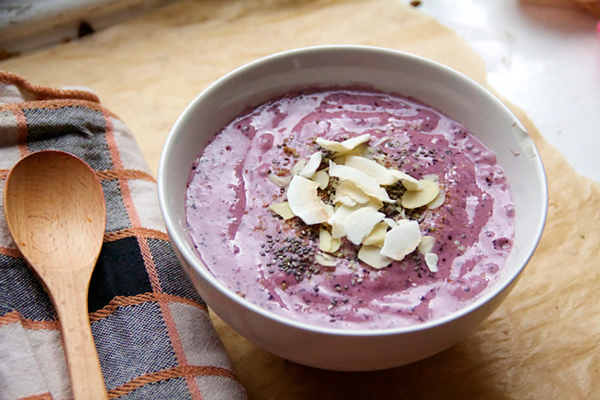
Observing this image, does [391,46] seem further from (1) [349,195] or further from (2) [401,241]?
(2) [401,241]

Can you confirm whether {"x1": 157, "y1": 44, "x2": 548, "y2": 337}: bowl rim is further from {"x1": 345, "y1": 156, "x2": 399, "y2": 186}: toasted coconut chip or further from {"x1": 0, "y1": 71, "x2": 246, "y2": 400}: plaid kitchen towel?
{"x1": 345, "y1": 156, "x2": 399, "y2": 186}: toasted coconut chip

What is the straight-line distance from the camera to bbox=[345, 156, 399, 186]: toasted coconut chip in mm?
1448

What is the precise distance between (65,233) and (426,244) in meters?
0.87

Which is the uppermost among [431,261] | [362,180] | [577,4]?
[362,180]

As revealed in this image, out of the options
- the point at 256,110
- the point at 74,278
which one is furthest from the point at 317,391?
the point at 256,110

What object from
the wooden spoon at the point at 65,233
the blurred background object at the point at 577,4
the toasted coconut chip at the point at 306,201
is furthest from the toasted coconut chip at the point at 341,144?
the blurred background object at the point at 577,4

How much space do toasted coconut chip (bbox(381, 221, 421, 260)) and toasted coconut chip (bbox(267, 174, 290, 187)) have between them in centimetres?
30

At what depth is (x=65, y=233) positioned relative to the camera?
4.87ft

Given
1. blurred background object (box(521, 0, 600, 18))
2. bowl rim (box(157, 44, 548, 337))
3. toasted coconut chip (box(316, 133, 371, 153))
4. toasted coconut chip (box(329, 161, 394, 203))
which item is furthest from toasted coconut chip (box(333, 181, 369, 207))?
blurred background object (box(521, 0, 600, 18))

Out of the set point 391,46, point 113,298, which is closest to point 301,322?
point 113,298

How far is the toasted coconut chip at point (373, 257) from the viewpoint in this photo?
4.35ft

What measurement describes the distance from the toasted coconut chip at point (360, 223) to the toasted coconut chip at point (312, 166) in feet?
0.56

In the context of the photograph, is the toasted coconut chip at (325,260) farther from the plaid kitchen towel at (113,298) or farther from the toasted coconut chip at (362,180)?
the plaid kitchen towel at (113,298)

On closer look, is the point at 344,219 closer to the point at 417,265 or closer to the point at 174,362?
the point at 417,265
